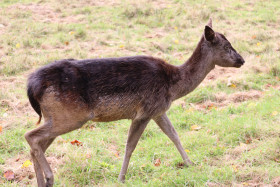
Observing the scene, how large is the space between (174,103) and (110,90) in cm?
283

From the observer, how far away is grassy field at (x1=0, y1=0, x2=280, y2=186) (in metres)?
5.02

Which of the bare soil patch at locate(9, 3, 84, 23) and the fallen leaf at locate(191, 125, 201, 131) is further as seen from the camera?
the bare soil patch at locate(9, 3, 84, 23)

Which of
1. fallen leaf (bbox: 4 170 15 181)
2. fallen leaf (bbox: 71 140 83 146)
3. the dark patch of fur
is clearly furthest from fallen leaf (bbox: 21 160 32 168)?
the dark patch of fur

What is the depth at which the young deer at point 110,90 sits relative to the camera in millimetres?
4367

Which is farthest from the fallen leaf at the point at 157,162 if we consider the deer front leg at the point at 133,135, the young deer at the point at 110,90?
the deer front leg at the point at 133,135

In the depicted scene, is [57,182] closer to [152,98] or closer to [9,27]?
[152,98]

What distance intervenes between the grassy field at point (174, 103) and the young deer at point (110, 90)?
1.63ft

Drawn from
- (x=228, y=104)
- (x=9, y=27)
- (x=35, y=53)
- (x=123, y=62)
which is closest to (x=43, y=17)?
(x=9, y=27)

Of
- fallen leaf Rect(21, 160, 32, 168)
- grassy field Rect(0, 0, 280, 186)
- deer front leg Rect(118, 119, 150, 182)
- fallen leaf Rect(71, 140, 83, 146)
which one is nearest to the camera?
deer front leg Rect(118, 119, 150, 182)

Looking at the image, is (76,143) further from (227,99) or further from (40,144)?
(227,99)

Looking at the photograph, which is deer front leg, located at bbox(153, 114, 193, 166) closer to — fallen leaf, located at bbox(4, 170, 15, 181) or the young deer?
the young deer

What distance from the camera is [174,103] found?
727cm

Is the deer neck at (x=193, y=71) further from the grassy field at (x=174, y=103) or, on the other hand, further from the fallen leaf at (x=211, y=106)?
the fallen leaf at (x=211, y=106)

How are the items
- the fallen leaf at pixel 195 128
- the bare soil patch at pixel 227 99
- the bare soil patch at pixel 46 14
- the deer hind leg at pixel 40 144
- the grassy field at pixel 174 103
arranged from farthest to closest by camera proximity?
1. the bare soil patch at pixel 46 14
2. the bare soil patch at pixel 227 99
3. the fallen leaf at pixel 195 128
4. the grassy field at pixel 174 103
5. the deer hind leg at pixel 40 144
